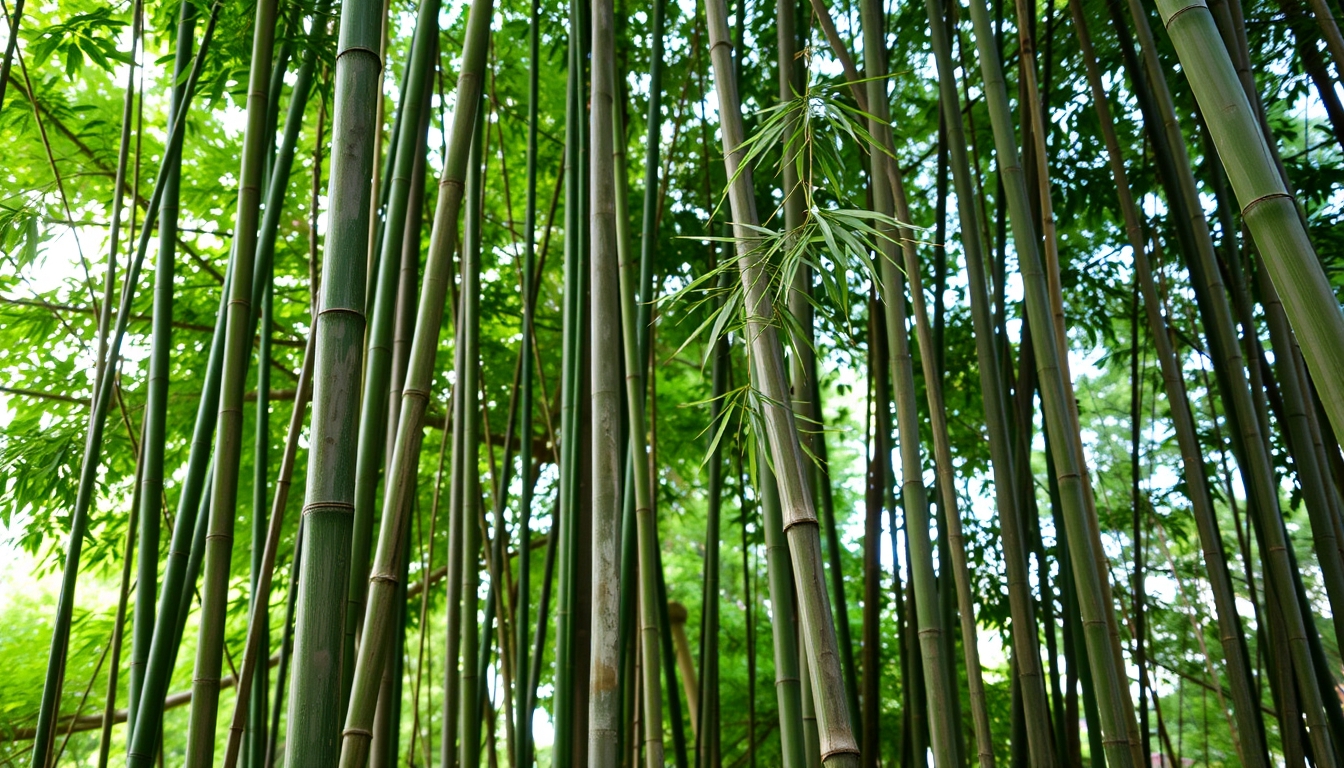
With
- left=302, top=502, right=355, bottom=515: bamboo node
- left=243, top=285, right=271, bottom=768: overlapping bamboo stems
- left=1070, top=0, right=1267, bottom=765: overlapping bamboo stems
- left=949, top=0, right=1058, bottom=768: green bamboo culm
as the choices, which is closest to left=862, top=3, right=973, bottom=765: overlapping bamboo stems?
left=949, top=0, right=1058, bottom=768: green bamboo culm

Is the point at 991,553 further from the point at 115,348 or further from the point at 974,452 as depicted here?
the point at 115,348

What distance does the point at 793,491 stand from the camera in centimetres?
91

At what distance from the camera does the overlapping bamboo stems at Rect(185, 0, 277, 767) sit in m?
1.18

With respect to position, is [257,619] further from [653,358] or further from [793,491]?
[653,358]

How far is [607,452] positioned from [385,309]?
31cm

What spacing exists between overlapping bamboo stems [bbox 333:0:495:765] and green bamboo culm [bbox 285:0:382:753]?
0.19 metres

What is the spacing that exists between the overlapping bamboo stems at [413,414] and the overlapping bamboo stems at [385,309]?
1.1 inches

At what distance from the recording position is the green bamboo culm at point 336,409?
2.49 feet

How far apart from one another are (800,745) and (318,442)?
0.63m

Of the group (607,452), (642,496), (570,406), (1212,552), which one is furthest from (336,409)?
(1212,552)

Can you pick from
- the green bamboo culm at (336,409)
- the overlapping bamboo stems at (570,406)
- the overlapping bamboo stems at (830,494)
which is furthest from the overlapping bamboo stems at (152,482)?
the overlapping bamboo stems at (830,494)

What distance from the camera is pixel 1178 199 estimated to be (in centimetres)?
173

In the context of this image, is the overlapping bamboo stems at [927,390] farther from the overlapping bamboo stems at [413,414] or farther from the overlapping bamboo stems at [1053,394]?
the overlapping bamboo stems at [413,414]

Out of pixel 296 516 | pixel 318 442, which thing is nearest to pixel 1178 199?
pixel 318 442
